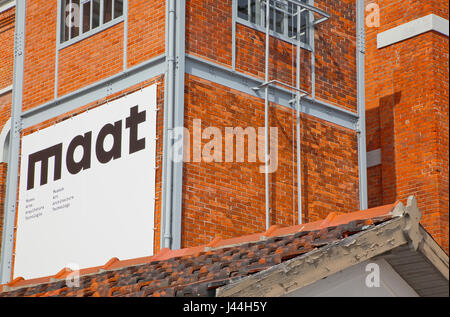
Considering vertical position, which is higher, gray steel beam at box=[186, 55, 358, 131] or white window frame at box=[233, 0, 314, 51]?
white window frame at box=[233, 0, 314, 51]

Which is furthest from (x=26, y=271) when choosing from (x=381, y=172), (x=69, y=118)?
(x=381, y=172)

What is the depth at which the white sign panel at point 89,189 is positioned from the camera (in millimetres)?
13938

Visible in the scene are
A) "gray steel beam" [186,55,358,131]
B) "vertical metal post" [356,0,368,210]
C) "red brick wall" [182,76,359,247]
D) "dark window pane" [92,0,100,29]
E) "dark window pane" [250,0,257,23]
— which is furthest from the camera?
"vertical metal post" [356,0,368,210]

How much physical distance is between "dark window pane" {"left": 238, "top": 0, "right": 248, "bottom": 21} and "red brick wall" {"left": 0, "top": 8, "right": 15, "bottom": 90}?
6.53 meters

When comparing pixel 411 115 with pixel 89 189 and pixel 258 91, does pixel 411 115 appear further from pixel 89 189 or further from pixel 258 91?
pixel 89 189

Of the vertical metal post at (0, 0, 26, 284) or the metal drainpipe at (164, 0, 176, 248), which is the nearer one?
the metal drainpipe at (164, 0, 176, 248)

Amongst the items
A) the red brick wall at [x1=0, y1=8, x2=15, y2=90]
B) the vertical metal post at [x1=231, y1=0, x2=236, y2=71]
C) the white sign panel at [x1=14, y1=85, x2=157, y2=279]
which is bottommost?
the white sign panel at [x1=14, y1=85, x2=157, y2=279]

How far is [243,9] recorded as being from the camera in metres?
15.2

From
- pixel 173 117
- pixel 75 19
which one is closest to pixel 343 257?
pixel 173 117

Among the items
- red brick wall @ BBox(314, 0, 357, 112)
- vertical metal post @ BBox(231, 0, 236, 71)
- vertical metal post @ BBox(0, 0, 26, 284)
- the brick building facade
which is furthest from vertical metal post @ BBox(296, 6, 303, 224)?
vertical metal post @ BBox(0, 0, 26, 284)

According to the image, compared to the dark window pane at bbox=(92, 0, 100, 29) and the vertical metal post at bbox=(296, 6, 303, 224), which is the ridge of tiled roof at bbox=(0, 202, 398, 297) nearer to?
the vertical metal post at bbox=(296, 6, 303, 224)

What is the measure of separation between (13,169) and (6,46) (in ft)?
15.1

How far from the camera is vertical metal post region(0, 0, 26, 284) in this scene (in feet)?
52.2

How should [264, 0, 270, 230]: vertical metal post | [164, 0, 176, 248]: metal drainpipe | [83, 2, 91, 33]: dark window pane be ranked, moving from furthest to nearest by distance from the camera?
[83, 2, 91, 33]: dark window pane → [264, 0, 270, 230]: vertical metal post → [164, 0, 176, 248]: metal drainpipe
